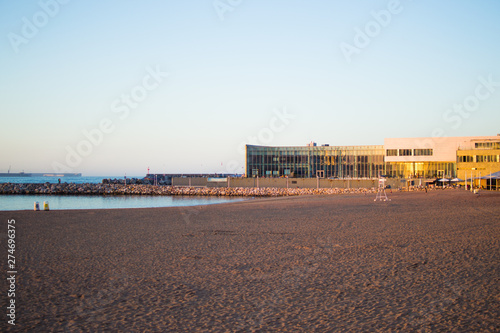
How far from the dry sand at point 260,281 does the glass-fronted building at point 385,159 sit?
60.3 metres

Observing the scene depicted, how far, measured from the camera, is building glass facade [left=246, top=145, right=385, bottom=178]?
86.8 m

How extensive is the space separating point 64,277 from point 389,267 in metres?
7.32

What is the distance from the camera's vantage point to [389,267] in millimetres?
9617

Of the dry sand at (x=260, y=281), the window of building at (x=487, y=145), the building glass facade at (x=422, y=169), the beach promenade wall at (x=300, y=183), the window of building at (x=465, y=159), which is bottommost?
the dry sand at (x=260, y=281)

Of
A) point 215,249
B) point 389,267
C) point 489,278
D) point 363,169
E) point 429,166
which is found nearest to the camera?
point 489,278

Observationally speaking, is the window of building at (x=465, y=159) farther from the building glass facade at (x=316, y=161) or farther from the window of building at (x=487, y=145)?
the building glass facade at (x=316, y=161)

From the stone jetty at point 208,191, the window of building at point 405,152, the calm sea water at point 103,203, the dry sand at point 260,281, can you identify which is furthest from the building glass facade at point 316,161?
the dry sand at point 260,281

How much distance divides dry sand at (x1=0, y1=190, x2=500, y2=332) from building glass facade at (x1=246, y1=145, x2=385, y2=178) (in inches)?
2884

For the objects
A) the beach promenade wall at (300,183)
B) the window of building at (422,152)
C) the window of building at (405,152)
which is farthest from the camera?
the window of building at (405,152)

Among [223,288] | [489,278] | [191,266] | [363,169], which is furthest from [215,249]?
[363,169]

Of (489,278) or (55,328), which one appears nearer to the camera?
(55,328)

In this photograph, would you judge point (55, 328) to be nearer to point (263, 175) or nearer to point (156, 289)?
point (156, 289)

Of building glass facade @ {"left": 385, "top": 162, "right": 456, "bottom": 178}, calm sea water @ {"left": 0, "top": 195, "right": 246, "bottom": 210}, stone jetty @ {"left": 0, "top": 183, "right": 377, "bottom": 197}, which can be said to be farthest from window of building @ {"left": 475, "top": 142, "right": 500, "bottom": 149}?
calm sea water @ {"left": 0, "top": 195, "right": 246, "bottom": 210}

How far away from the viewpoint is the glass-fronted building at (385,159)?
70.7 m
